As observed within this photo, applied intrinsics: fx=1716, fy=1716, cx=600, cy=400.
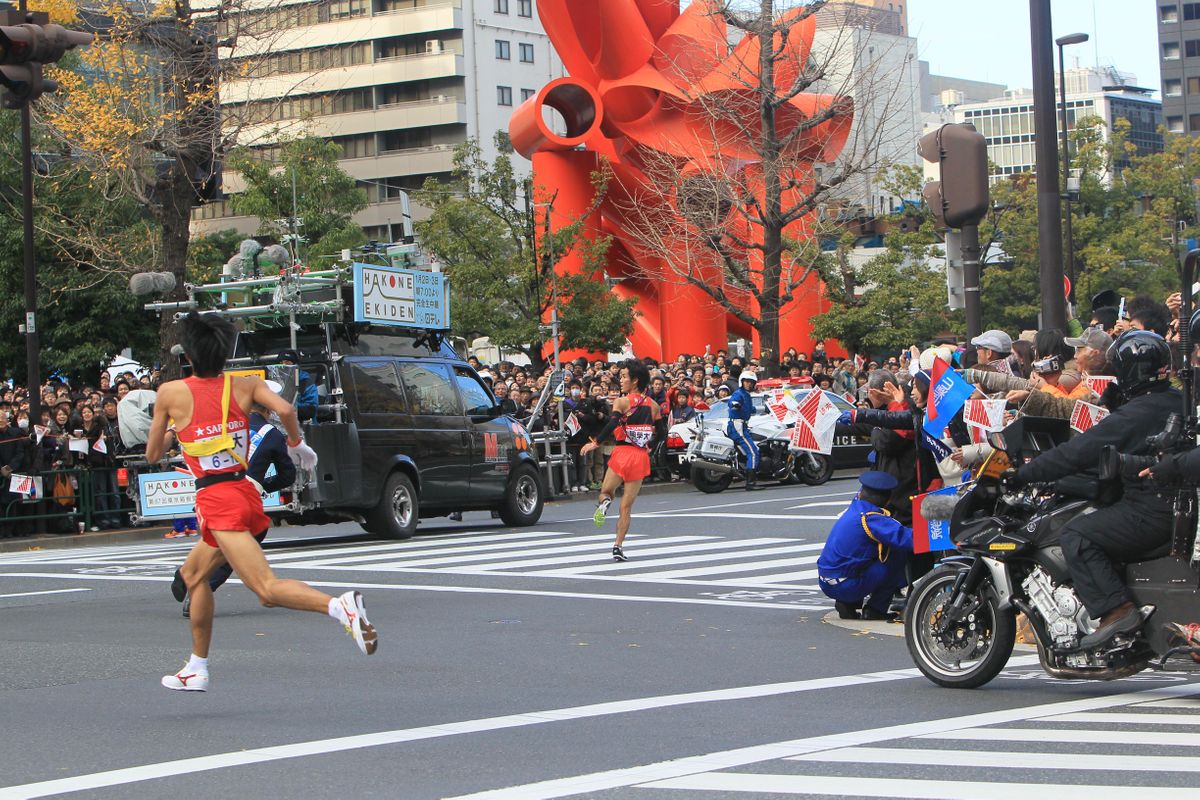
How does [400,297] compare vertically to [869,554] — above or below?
above

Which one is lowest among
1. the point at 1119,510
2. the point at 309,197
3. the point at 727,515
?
the point at 727,515

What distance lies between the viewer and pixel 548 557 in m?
17.5

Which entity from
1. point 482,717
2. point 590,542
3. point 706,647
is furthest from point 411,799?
point 590,542

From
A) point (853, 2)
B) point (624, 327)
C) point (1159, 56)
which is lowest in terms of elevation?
point (624, 327)

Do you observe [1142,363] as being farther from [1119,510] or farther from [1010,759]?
[1010,759]

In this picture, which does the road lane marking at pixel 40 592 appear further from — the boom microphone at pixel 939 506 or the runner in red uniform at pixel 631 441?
the boom microphone at pixel 939 506

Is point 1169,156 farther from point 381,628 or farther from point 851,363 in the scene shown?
point 381,628

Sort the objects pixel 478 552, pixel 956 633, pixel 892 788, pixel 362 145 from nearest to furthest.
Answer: pixel 892 788 → pixel 956 633 → pixel 478 552 → pixel 362 145

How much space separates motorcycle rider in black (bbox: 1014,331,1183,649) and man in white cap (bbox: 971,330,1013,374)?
4.21 metres

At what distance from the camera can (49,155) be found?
4319 cm

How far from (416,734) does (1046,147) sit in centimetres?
865

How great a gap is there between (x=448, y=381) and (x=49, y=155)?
26.0 meters

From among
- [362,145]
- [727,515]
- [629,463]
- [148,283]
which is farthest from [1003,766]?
[362,145]

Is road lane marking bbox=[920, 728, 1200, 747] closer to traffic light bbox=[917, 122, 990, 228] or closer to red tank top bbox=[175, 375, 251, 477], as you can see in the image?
red tank top bbox=[175, 375, 251, 477]
